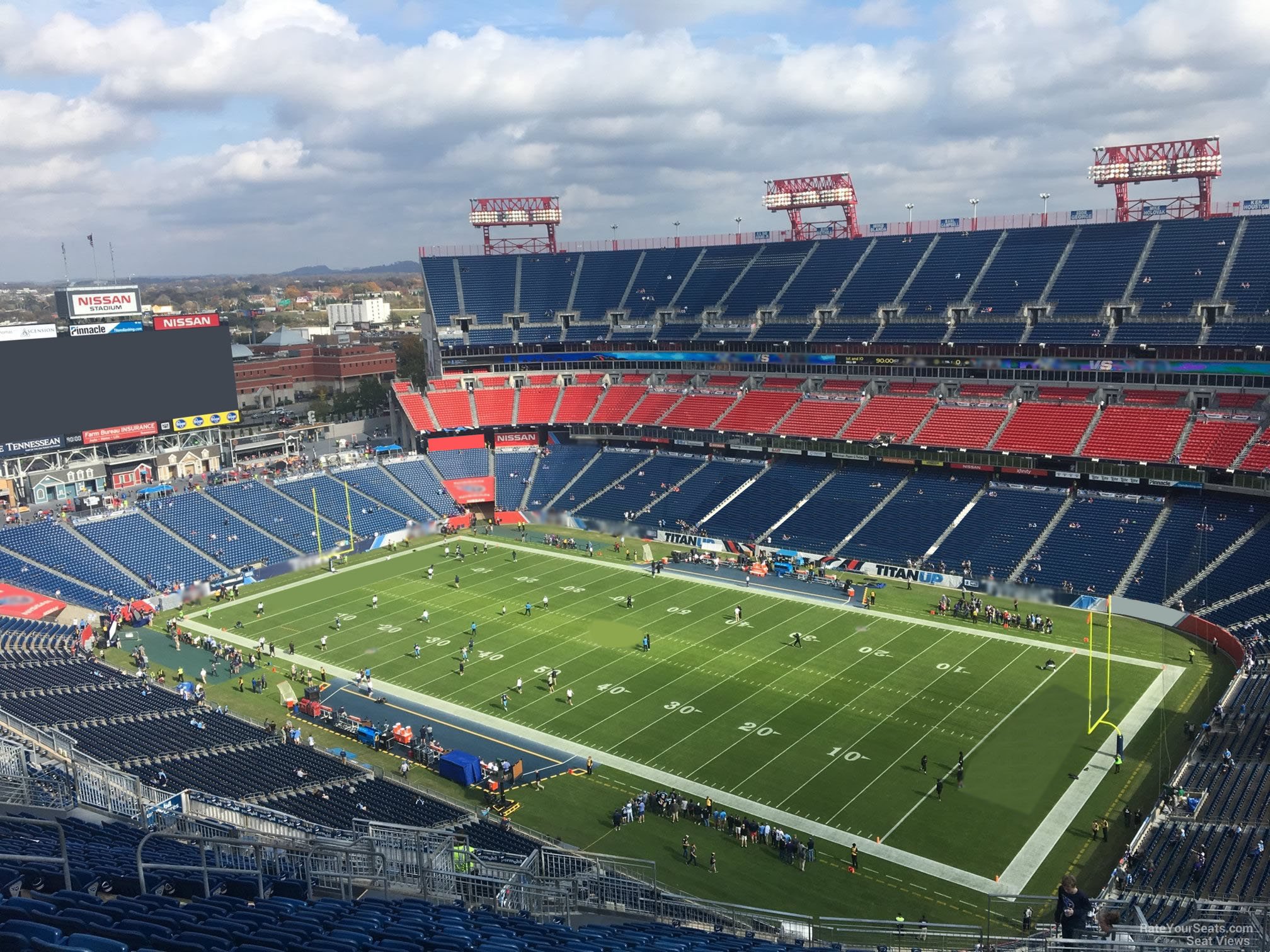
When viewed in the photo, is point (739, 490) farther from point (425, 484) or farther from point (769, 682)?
point (769, 682)

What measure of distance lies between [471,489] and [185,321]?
20.7 m

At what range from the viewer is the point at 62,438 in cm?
5322

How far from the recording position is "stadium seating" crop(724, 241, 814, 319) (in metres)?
68.9

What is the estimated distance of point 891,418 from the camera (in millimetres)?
57688

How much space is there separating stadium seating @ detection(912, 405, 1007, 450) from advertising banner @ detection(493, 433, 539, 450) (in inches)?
1134

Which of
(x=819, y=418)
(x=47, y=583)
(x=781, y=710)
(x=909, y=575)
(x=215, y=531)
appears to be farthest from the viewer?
(x=819, y=418)

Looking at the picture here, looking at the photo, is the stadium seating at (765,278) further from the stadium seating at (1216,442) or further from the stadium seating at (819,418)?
the stadium seating at (1216,442)

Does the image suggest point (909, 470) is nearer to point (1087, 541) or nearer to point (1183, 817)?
point (1087, 541)

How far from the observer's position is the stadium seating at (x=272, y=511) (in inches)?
2217

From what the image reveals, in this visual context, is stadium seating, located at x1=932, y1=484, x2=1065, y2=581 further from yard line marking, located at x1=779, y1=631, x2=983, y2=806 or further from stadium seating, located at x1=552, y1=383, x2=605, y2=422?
stadium seating, located at x1=552, y1=383, x2=605, y2=422

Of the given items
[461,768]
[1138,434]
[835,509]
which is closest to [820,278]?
[835,509]

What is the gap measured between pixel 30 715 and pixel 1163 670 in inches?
1537

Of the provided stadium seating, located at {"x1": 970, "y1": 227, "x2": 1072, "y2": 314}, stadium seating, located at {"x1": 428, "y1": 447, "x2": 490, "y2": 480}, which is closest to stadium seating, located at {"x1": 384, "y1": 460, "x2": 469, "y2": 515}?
stadium seating, located at {"x1": 428, "y1": 447, "x2": 490, "y2": 480}

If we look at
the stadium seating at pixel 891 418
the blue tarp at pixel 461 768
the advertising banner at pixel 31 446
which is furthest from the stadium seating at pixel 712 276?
the blue tarp at pixel 461 768
